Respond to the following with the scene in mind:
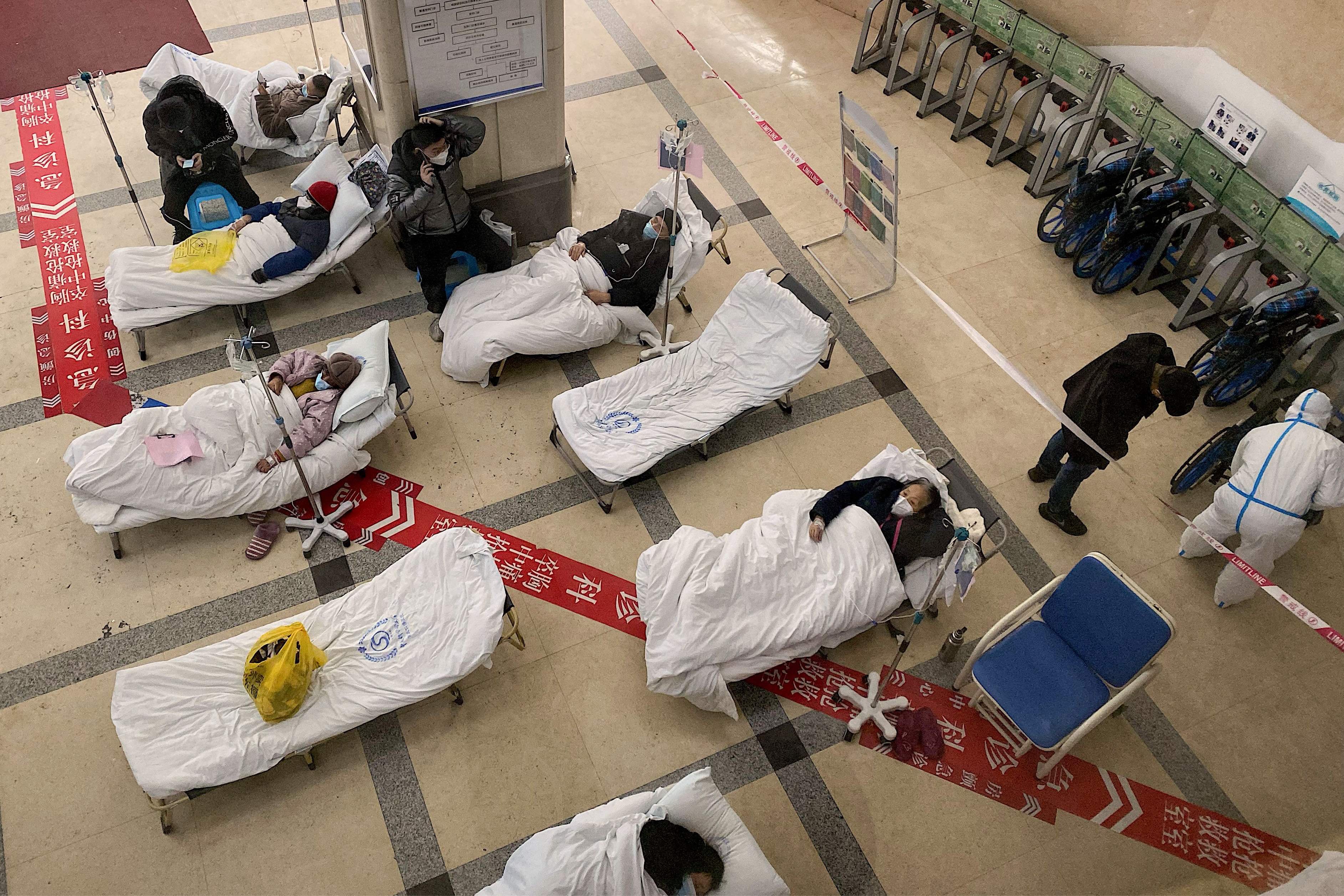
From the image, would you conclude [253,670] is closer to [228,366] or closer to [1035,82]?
[228,366]

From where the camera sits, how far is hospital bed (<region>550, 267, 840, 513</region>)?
5516 mm

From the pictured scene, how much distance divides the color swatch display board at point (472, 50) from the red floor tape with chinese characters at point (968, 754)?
2.53m

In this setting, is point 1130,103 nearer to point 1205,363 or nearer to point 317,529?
point 1205,363

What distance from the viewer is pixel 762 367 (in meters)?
5.93

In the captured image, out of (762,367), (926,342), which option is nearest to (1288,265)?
(926,342)

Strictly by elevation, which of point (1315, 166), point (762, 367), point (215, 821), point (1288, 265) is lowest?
point (215, 821)

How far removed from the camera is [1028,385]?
4656mm

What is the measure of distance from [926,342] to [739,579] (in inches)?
99.3

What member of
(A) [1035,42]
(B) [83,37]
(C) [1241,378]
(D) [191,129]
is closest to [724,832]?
(C) [1241,378]

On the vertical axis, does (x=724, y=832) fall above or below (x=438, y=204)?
below

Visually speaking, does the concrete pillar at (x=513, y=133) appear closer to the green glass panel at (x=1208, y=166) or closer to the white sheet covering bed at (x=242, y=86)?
the white sheet covering bed at (x=242, y=86)

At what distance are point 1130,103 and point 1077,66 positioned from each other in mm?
466

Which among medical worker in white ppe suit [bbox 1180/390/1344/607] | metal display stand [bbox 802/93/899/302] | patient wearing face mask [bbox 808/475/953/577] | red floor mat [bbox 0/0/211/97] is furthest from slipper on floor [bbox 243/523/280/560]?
medical worker in white ppe suit [bbox 1180/390/1344/607]

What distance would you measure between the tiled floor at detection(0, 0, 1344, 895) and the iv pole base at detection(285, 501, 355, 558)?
0.27 ft
